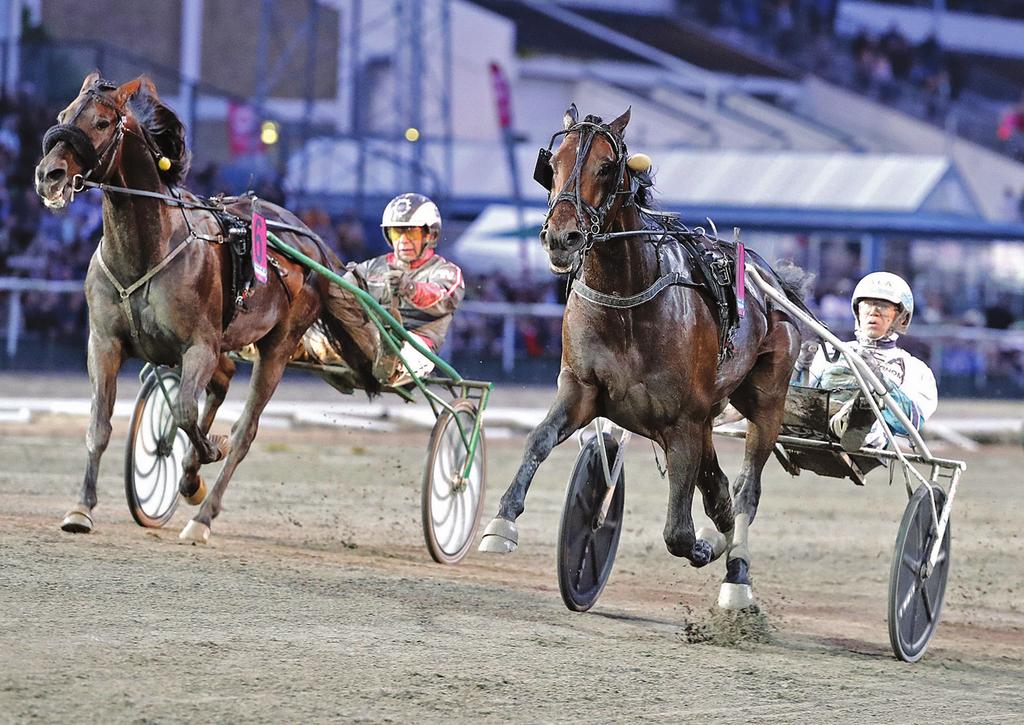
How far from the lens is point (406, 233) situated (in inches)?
308

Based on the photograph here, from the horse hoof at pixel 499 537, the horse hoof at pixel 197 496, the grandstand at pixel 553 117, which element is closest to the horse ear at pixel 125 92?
the horse hoof at pixel 197 496

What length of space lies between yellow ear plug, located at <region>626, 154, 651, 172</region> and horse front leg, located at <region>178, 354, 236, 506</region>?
2.37 m

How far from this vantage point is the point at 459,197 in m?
24.5

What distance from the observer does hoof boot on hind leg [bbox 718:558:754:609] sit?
241 inches

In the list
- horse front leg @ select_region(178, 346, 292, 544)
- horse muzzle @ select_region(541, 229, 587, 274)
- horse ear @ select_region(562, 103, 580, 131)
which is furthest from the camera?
horse front leg @ select_region(178, 346, 292, 544)

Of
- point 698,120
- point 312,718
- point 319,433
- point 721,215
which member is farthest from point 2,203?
point 698,120

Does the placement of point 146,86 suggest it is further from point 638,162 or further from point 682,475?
point 682,475

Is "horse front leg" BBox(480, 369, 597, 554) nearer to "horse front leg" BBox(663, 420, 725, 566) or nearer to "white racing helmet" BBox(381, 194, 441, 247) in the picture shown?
"horse front leg" BBox(663, 420, 725, 566)

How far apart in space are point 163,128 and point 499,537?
94.0 inches

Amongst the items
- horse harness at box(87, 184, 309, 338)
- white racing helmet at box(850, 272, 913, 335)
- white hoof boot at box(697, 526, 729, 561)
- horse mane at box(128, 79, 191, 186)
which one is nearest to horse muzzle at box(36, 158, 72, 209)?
horse harness at box(87, 184, 309, 338)

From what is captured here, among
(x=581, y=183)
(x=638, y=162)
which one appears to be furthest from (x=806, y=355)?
(x=581, y=183)

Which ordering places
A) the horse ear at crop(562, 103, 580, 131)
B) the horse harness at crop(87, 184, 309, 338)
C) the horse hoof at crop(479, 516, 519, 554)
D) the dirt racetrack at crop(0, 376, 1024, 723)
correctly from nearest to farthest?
the dirt racetrack at crop(0, 376, 1024, 723), the horse hoof at crop(479, 516, 519, 554), the horse ear at crop(562, 103, 580, 131), the horse harness at crop(87, 184, 309, 338)

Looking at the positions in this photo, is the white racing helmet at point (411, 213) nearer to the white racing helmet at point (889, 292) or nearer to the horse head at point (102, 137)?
the horse head at point (102, 137)

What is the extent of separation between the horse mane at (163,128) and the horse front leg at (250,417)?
1.05 metres
